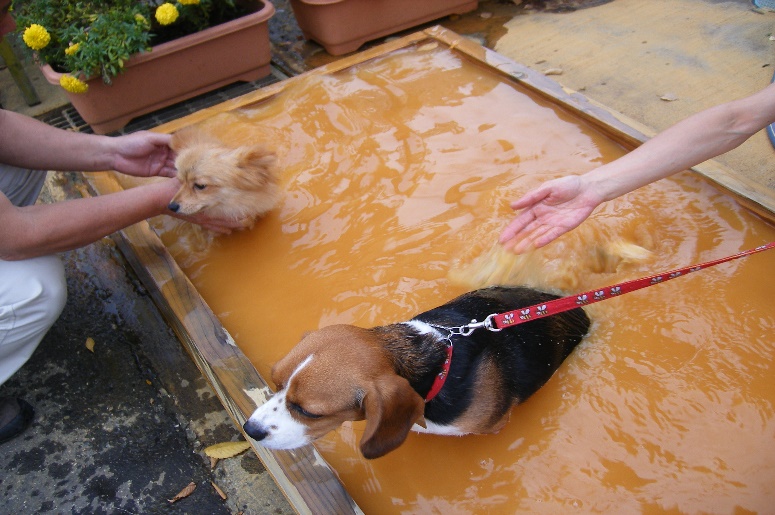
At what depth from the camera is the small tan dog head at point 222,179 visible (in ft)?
9.86

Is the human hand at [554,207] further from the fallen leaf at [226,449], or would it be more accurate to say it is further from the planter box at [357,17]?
the planter box at [357,17]

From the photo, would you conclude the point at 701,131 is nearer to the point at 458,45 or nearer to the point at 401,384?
the point at 401,384

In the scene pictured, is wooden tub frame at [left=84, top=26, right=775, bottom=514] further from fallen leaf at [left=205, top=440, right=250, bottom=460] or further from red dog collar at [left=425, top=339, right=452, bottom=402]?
red dog collar at [left=425, top=339, right=452, bottom=402]

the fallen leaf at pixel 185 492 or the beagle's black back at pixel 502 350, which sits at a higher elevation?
the beagle's black back at pixel 502 350

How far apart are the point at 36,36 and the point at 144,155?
1.61 meters

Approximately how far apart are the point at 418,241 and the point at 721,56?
10.3 ft

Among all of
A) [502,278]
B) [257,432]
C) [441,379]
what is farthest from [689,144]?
[257,432]

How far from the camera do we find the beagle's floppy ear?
1.66m

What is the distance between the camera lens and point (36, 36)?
405 cm

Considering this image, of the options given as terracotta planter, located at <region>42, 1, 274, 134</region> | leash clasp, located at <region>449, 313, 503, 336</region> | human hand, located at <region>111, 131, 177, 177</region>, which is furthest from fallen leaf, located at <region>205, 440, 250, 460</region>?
terracotta planter, located at <region>42, 1, 274, 134</region>

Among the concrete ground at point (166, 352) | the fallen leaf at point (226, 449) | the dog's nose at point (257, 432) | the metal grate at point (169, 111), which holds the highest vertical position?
the metal grate at point (169, 111)

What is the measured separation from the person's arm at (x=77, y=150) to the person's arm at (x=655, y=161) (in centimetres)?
223

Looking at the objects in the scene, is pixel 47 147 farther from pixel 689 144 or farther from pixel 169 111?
pixel 689 144

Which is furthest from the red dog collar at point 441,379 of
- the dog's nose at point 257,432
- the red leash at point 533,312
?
the dog's nose at point 257,432
